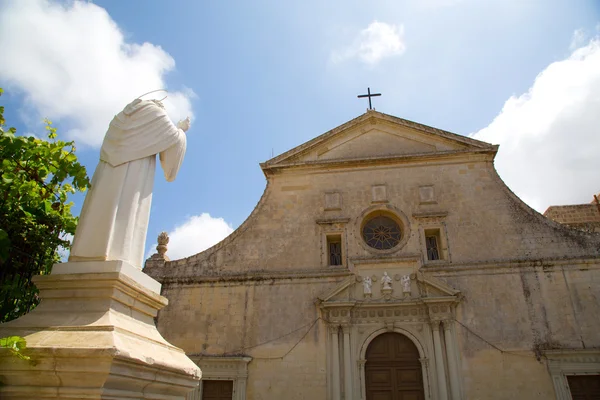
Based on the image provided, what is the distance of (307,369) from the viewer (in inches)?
440

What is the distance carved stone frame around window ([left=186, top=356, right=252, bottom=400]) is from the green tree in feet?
24.6

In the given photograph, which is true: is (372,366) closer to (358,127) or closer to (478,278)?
(478,278)

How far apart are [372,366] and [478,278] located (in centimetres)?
354

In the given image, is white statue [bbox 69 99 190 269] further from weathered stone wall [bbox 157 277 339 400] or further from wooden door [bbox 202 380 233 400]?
wooden door [bbox 202 380 233 400]

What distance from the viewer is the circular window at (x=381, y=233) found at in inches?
497

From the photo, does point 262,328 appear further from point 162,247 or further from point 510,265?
point 510,265

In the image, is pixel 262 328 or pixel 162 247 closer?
pixel 262 328

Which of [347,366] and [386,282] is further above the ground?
[386,282]

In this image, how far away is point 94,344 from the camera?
9.30ft

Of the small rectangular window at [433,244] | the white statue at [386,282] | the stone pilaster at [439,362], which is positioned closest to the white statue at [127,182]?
the white statue at [386,282]

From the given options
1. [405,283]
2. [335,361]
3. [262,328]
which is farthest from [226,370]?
[405,283]

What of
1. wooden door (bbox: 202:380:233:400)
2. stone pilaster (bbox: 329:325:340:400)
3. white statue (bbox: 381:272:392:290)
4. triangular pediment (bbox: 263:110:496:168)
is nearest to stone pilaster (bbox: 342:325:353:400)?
stone pilaster (bbox: 329:325:340:400)

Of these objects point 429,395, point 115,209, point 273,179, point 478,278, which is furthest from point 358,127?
point 115,209

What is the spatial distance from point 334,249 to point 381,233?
143 centimetres
